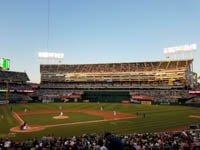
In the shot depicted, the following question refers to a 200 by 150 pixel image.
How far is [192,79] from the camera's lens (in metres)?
79.6

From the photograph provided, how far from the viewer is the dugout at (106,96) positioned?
72175 mm

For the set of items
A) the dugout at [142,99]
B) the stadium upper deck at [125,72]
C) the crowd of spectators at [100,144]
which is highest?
the stadium upper deck at [125,72]

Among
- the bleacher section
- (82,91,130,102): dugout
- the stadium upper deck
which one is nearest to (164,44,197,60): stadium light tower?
the stadium upper deck

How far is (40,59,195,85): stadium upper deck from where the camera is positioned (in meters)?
72.4

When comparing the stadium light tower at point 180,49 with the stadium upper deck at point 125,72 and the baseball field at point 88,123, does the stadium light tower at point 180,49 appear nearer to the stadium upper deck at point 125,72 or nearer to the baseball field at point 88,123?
the stadium upper deck at point 125,72

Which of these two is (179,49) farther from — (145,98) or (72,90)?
(72,90)

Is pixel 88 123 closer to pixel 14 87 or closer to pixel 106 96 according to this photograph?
pixel 106 96

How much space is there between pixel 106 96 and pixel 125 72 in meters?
15.1

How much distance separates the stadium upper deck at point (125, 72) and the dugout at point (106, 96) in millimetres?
8133

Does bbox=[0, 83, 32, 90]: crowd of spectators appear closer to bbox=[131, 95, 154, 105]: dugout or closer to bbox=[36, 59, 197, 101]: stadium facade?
bbox=[36, 59, 197, 101]: stadium facade

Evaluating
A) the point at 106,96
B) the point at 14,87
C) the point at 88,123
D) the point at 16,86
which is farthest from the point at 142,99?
the point at 16,86

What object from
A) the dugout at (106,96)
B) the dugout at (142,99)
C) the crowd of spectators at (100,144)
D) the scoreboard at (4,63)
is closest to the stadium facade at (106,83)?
the dugout at (106,96)

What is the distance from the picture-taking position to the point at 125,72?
79875 mm

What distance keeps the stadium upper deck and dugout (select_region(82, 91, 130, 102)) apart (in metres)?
8.13
